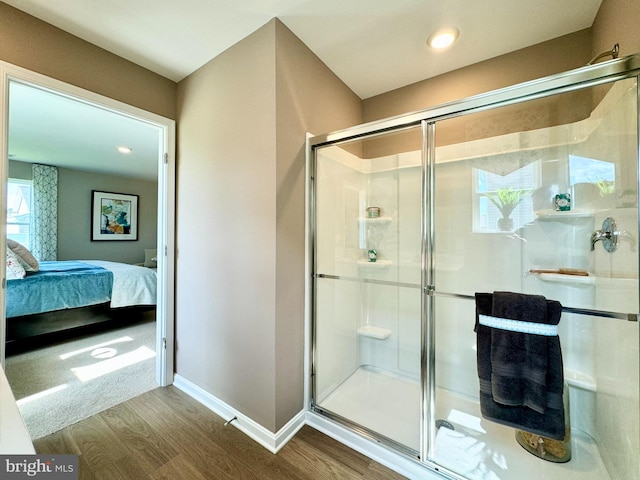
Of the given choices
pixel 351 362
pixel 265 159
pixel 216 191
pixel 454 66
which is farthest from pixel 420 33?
pixel 351 362

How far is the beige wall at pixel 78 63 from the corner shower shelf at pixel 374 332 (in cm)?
250

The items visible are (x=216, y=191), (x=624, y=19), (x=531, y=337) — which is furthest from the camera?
(x=216, y=191)

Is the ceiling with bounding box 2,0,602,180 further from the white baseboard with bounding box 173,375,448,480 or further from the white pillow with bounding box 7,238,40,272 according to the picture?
the white pillow with bounding box 7,238,40,272

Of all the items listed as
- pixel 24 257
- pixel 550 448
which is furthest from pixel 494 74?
pixel 24 257

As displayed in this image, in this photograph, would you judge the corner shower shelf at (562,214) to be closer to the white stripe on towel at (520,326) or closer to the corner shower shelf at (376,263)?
the white stripe on towel at (520,326)

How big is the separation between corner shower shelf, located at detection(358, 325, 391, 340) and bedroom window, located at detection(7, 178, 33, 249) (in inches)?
234

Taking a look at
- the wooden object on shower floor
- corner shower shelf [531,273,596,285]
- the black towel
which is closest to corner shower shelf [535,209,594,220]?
corner shower shelf [531,273,596,285]

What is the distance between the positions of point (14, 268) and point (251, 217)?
312 centimetres

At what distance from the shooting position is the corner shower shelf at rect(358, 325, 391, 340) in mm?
2419

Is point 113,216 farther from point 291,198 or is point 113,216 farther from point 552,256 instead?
point 552,256

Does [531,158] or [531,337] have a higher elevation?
[531,158]

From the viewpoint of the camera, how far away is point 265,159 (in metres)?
1.67

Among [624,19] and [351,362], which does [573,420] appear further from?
[624,19]

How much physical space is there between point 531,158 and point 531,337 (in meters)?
1.26
